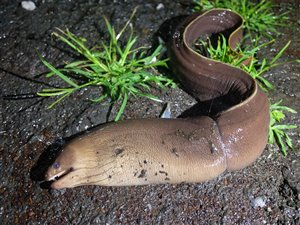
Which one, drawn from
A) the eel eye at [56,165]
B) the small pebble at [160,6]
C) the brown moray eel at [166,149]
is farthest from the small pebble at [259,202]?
the small pebble at [160,6]

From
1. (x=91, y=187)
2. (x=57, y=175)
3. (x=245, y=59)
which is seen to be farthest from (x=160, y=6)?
(x=57, y=175)

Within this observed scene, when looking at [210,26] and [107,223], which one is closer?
[107,223]

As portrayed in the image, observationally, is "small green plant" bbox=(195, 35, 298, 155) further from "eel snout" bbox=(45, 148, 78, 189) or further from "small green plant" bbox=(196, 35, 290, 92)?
"eel snout" bbox=(45, 148, 78, 189)

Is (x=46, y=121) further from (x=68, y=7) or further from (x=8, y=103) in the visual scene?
(x=68, y=7)

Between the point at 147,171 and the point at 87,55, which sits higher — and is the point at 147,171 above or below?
below

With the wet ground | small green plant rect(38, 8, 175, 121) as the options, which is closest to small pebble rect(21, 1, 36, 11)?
the wet ground

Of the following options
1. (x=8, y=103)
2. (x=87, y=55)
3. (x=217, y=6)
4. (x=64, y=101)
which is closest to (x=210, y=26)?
(x=217, y=6)

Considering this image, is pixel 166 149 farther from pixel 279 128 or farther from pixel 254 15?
pixel 254 15

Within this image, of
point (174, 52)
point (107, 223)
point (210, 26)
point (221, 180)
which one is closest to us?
point (107, 223)
